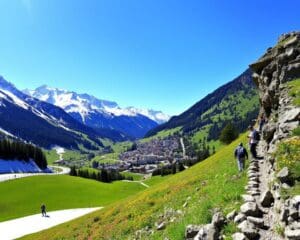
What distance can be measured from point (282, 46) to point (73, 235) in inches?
1225

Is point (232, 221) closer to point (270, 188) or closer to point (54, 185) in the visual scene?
point (270, 188)

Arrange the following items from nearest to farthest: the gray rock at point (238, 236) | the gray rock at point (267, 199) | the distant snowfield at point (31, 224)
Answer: the gray rock at point (238, 236)
the gray rock at point (267, 199)
the distant snowfield at point (31, 224)

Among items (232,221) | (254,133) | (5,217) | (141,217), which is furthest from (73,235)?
(5,217)

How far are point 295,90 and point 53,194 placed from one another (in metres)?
121

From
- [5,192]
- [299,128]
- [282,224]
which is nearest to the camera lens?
[282,224]

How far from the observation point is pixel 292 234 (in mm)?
11133

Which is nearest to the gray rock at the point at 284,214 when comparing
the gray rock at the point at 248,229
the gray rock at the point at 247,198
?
the gray rock at the point at 248,229

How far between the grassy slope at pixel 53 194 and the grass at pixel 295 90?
3674 inches

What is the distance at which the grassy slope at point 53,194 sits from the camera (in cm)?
11469

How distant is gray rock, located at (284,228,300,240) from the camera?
432 inches

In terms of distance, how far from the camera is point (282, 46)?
3212 centimetres

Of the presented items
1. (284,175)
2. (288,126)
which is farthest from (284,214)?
(288,126)

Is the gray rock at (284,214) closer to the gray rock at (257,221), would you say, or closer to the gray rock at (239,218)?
the gray rock at (257,221)

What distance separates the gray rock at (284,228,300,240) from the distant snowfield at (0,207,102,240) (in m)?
69.4
